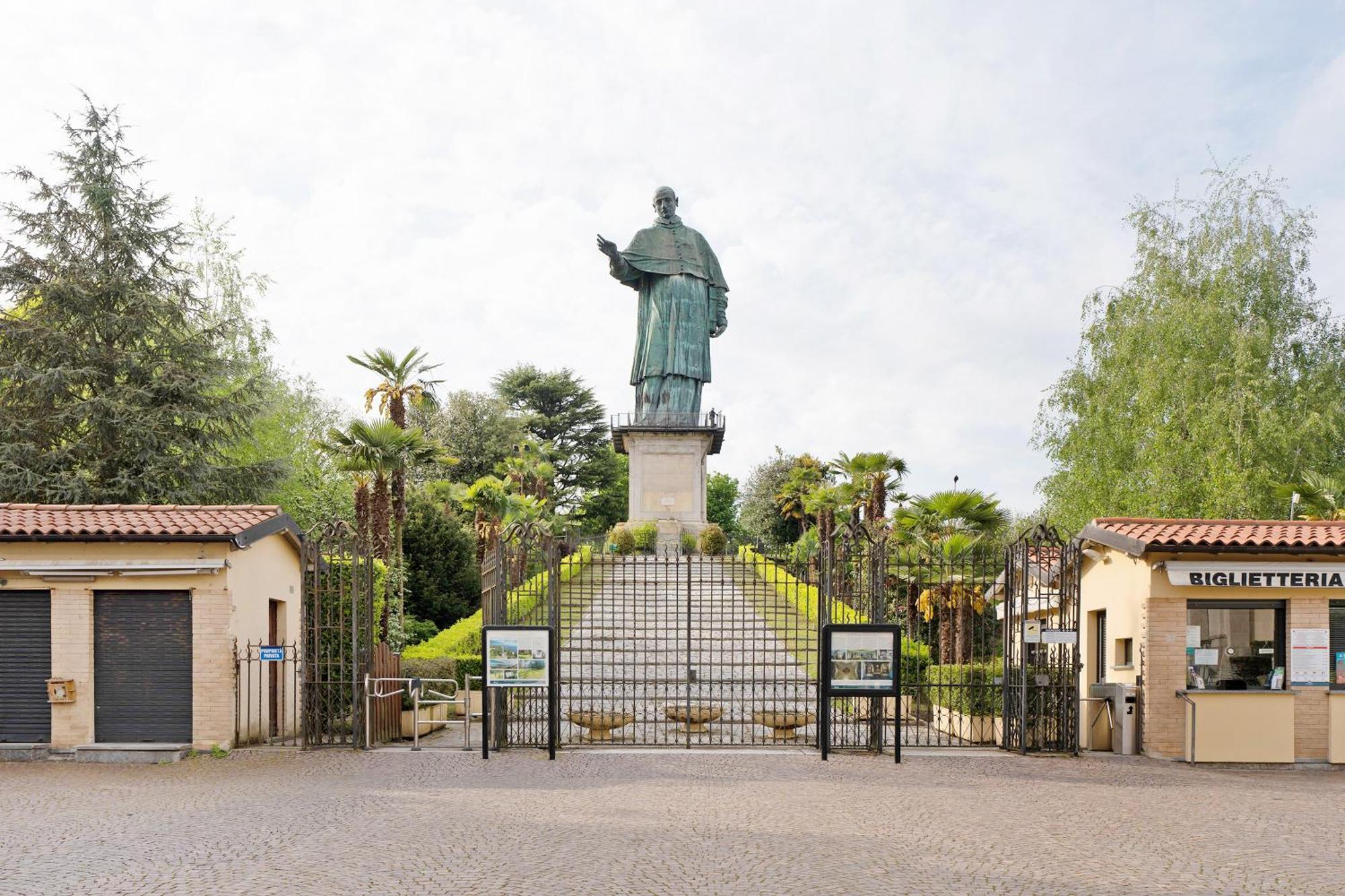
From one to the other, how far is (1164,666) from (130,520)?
1372cm

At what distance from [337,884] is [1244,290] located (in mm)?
31328

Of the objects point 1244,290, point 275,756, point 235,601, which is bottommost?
point 275,756

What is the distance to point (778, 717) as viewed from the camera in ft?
57.9

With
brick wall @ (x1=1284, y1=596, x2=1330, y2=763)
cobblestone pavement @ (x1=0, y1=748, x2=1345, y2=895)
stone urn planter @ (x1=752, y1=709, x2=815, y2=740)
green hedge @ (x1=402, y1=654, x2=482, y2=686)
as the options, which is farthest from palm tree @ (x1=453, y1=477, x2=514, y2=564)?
brick wall @ (x1=1284, y1=596, x2=1330, y2=763)

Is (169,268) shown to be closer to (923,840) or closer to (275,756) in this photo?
(275,756)

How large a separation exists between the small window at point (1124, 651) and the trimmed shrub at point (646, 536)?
2571 cm

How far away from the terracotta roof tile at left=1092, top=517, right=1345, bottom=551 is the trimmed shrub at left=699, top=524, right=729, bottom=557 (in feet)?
83.5

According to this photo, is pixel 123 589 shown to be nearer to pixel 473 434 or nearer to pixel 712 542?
pixel 712 542

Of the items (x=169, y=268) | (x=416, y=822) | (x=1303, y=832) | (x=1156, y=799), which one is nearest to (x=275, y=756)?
(x=416, y=822)

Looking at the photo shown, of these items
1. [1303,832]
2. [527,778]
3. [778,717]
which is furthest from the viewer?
[778,717]

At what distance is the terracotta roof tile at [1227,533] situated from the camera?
609 inches

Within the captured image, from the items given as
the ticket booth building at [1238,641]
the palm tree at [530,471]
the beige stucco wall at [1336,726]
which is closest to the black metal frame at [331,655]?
the ticket booth building at [1238,641]

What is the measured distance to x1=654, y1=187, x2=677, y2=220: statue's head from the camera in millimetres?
47406

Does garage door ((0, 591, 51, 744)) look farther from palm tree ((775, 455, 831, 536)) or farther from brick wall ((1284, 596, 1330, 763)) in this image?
palm tree ((775, 455, 831, 536))
